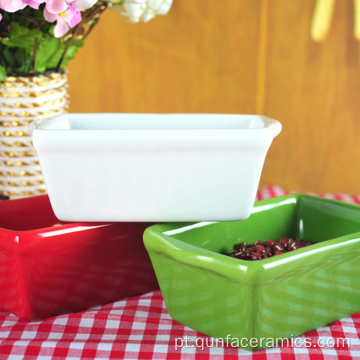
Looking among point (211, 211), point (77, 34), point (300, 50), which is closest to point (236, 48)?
point (300, 50)

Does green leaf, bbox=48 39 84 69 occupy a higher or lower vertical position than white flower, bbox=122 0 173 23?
lower

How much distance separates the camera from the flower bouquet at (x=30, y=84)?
953 mm

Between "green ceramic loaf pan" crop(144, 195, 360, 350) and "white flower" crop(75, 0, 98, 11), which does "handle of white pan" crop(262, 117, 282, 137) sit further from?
"white flower" crop(75, 0, 98, 11)

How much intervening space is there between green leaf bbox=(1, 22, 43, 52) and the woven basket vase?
0.07 meters

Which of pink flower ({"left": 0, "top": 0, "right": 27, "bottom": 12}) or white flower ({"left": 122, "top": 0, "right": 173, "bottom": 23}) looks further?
white flower ({"left": 122, "top": 0, "right": 173, "bottom": 23})

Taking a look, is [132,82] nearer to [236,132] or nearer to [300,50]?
[300,50]

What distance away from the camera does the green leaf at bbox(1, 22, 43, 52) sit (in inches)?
35.8

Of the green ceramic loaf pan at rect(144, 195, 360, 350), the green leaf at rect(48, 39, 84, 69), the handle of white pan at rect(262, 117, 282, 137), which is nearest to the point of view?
the green ceramic loaf pan at rect(144, 195, 360, 350)

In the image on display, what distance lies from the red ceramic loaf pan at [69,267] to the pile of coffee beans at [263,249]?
126 mm

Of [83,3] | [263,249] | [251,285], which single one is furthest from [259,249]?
[83,3]

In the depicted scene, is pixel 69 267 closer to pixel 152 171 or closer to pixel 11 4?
pixel 152 171

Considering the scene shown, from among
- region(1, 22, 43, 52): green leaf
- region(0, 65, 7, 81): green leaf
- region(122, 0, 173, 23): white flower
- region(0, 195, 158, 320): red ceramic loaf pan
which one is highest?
region(122, 0, 173, 23): white flower

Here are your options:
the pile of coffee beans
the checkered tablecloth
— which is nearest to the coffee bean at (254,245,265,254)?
the pile of coffee beans

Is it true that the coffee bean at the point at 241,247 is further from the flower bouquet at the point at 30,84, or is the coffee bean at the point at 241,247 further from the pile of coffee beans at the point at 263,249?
the flower bouquet at the point at 30,84
